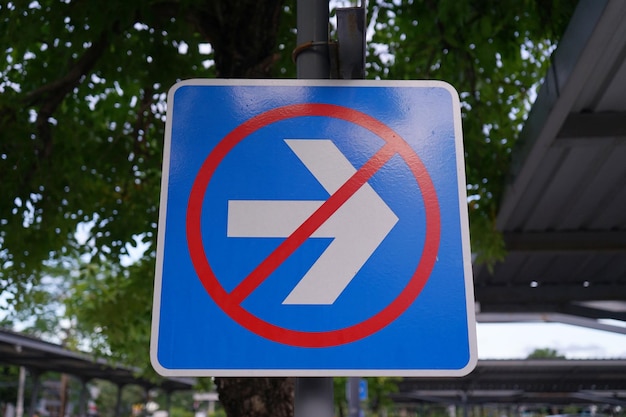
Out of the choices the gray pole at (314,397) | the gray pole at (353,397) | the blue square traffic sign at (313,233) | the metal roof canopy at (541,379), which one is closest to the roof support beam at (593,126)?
the blue square traffic sign at (313,233)

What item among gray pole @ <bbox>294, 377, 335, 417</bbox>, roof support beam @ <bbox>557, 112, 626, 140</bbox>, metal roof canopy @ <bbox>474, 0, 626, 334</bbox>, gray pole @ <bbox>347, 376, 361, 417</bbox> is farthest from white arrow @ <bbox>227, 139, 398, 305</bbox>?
gray pole @ <bbox>347, 376, 361, 417</bbox>

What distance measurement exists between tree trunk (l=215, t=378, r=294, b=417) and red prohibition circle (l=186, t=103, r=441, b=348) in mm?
2096

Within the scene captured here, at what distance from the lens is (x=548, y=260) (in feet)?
32.9

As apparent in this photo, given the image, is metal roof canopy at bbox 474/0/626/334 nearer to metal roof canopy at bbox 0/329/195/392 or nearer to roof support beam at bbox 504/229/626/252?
roof support beam at bbox 504/229/626/252

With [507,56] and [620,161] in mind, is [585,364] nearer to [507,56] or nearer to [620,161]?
[620,161]

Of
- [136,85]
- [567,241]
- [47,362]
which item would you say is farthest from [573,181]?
[47,362]

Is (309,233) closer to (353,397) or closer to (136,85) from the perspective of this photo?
(136,85)

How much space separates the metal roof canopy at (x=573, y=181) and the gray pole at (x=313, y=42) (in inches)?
111

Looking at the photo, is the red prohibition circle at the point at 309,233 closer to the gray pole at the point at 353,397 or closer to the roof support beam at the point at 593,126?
the roof support beam at the point at 593,126

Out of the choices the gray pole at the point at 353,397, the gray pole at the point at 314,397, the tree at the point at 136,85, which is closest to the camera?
the gray pole at the point at 314,397

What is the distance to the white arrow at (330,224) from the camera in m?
1.61

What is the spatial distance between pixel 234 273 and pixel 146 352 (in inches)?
373

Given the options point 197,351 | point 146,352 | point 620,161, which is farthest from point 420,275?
point 146,352

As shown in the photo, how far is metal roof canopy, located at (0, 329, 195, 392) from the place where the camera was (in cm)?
2028
